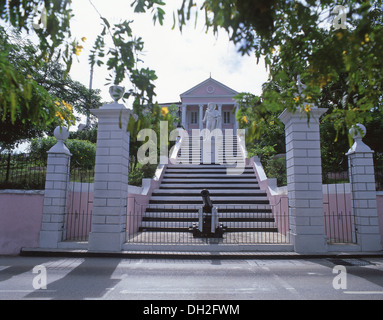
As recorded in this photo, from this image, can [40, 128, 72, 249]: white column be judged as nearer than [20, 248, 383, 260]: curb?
No

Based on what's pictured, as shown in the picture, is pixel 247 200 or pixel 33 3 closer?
pixel 33 3

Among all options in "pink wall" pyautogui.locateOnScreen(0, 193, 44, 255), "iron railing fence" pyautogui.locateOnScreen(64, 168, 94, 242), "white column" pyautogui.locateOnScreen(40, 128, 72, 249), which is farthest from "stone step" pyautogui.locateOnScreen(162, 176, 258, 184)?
"pink wall" pyautogui.locateOnScreen(0, 193, 44, 255)

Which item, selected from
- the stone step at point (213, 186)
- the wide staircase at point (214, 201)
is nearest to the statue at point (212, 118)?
the wide staircase at point (214, 201)

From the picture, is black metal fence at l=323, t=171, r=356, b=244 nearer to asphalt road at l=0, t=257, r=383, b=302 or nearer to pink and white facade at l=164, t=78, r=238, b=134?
asphalt road at l=0, t=257, r=383, b=302

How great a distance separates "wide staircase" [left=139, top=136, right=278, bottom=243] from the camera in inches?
427

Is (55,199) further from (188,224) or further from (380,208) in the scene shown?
(380,208)

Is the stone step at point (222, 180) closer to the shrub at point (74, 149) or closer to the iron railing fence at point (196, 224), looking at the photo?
the iron railing fence at point (196, 224)

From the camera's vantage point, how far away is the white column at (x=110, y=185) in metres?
8.45

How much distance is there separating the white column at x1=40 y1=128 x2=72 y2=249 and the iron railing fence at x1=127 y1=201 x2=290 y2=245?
6.78 feet

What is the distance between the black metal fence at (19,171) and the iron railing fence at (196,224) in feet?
12.2

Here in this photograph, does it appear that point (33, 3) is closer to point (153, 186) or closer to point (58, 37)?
point (58, 37)

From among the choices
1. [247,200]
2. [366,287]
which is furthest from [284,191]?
[366,287]

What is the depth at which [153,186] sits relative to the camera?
1366 centimetres
